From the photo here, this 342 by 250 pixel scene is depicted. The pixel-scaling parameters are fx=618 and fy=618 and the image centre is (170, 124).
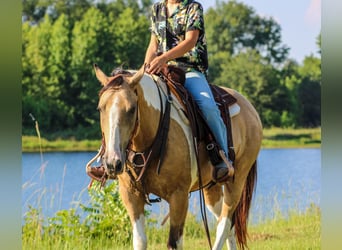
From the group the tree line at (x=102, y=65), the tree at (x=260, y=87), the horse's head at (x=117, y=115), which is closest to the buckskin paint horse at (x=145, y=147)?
the horse's head at (x=117, y=115)

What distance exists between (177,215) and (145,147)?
0.61m

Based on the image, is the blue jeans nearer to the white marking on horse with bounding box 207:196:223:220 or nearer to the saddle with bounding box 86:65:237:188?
the saddle with bounding box 86:65:237:188

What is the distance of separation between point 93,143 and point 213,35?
15984 mm

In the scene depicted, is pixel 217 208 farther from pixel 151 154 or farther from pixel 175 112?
pixel 151 154

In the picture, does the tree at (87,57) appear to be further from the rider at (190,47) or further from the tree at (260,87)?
the rider at (190,47)

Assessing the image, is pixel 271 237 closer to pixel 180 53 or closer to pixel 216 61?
pixel 180 53

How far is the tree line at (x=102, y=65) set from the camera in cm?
3572

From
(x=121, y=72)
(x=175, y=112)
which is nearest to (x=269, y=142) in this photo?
(x=175, y=112)

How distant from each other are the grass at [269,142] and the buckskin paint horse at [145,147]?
23.8 meters

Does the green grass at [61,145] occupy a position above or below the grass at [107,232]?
below

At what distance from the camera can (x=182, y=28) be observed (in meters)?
5.41

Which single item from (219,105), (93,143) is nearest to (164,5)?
(219,105)

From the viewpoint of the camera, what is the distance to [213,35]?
42906 millimetres

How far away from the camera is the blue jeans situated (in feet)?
17.4
